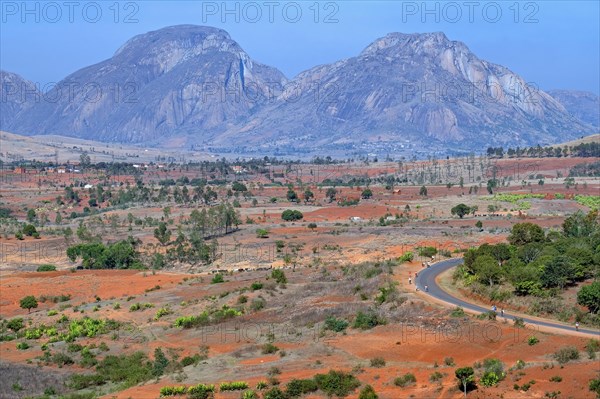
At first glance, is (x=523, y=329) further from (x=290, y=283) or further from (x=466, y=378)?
(x=290, y=283)

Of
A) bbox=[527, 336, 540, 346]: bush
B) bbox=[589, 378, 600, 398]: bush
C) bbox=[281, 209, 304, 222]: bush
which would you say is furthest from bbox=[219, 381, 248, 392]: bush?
bbox=[281, 209, 304, 222]: bush

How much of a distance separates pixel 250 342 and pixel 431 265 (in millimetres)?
21549

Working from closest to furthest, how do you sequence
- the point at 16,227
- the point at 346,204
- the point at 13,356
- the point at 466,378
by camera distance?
the point at 466,378, the point at 13,356, the point at 16,227, the point at 346,204

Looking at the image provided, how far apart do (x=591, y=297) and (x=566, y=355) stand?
322 inches

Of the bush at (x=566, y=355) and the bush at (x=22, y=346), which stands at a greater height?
the bush at (x=566, y=355)

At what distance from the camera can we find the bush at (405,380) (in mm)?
32438

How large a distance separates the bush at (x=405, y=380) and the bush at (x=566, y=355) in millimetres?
5518

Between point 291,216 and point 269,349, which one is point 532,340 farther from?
point 291,216

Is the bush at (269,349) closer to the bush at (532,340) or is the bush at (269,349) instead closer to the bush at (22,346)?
the bush at (532,340)

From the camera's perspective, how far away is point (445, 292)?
48906 millimetres

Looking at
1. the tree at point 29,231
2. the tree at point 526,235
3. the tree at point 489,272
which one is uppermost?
the tree at point 526,235

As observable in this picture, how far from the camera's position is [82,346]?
46.2 meters

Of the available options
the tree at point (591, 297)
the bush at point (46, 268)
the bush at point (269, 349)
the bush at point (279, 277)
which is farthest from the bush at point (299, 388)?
the bush at point (46, 268)

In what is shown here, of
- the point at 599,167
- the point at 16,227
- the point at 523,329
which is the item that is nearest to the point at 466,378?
the point at 523,329
